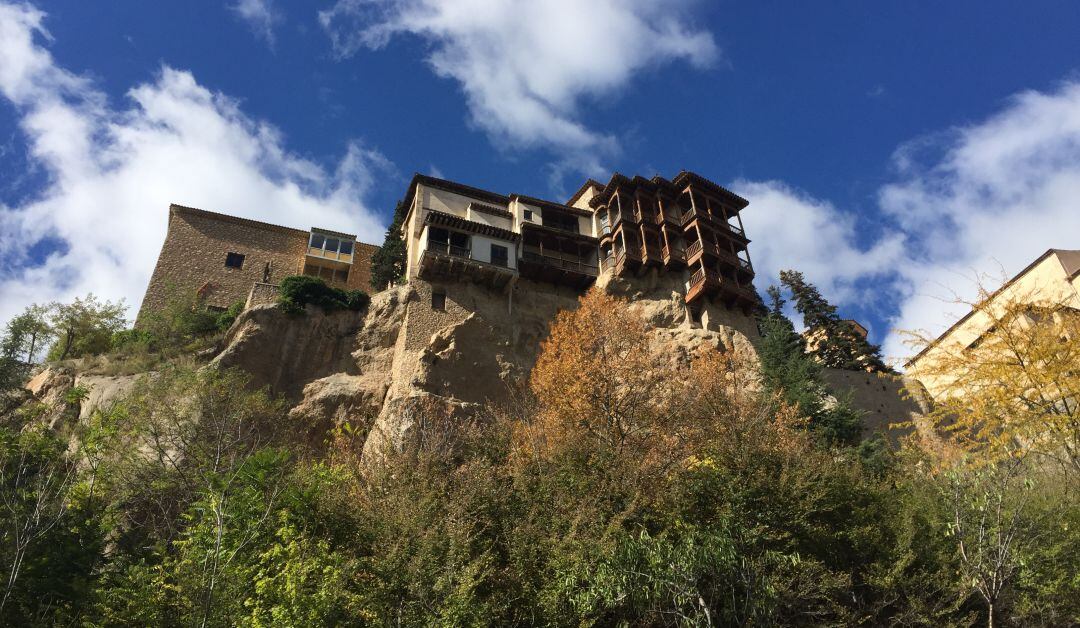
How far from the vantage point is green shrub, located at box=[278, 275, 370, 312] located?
1083 inches

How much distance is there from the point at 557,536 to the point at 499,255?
20012 mm

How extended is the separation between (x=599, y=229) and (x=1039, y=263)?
25808mm

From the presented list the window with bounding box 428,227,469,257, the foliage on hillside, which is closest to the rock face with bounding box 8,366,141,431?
the foliage on hillside

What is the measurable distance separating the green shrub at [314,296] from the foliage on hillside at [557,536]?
909cm

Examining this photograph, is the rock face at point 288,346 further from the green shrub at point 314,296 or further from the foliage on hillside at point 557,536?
the foliage on hillside at point 557,536

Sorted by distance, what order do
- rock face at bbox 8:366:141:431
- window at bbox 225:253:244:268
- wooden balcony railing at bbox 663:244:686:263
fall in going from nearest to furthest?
rock face at bbox 8:366:141:431
wooden balcony railing at bbox 663:244:686:263
window at bbox 225:253:244:268

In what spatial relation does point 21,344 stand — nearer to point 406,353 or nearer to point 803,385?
point 406,353

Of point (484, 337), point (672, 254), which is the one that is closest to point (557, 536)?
point (484, 337)

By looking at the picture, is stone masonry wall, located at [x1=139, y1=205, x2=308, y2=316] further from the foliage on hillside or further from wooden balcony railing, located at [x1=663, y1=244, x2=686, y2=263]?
wooden balcony railing, located at [x1=663, y1=244, x2=686, y2=263]

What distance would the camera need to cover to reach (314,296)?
2822 cm

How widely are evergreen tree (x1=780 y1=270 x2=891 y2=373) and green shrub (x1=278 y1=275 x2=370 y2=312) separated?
72.8ft

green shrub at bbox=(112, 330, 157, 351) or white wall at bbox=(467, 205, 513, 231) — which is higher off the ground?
white wall at bbox=(467, 205, 513, 231)

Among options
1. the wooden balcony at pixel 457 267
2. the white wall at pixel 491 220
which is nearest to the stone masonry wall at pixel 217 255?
the wooden balcony at pixel 457 267

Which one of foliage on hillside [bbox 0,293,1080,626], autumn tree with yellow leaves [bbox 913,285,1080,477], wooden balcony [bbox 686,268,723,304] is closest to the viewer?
foliage on hillside [bbox 0,293,1080,626]
